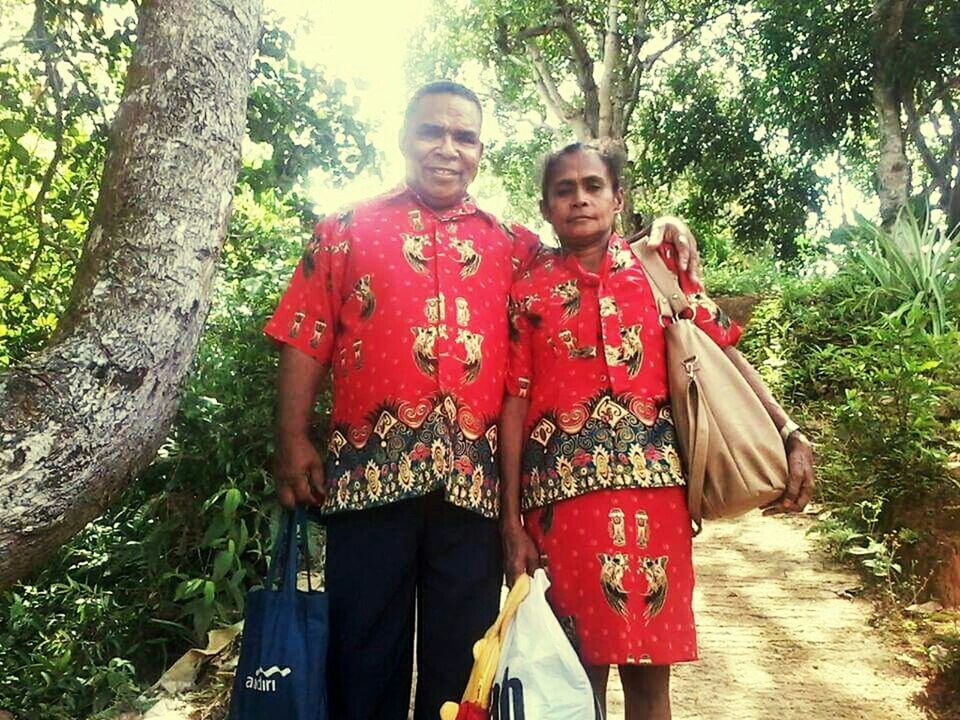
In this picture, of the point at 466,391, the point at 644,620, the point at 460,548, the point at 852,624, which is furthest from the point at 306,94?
the point at 852,624

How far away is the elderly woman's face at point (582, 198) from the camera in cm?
184

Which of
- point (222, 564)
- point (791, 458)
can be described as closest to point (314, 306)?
point (791, 458)

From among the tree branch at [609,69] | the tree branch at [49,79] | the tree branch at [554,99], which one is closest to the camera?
the tree branch at [49,79]

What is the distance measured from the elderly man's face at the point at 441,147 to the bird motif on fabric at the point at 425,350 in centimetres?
37

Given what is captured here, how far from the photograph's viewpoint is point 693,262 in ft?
6.28

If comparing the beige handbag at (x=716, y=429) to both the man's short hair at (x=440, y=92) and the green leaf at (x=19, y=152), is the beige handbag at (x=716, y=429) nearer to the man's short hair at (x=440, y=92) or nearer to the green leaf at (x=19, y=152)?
the man's short hair at (x=440, y=92)

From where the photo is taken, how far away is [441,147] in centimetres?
187

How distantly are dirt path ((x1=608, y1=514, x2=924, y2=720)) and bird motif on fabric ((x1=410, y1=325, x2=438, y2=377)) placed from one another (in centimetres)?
174

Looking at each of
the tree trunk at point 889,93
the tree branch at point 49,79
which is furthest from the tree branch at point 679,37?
the tree branch at point 49,79

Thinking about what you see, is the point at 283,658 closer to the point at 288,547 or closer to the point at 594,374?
the point at 288,547

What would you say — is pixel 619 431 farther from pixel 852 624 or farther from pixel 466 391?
pixel 852 624

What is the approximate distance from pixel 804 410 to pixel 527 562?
4314 mm

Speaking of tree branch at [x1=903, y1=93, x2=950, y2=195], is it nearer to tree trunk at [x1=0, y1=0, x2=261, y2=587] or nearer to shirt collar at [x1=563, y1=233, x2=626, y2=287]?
shirt collar at [x1=563, y1=233, x2=626, y2=287]

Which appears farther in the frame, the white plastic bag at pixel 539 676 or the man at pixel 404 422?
the man at pixel 404 422
